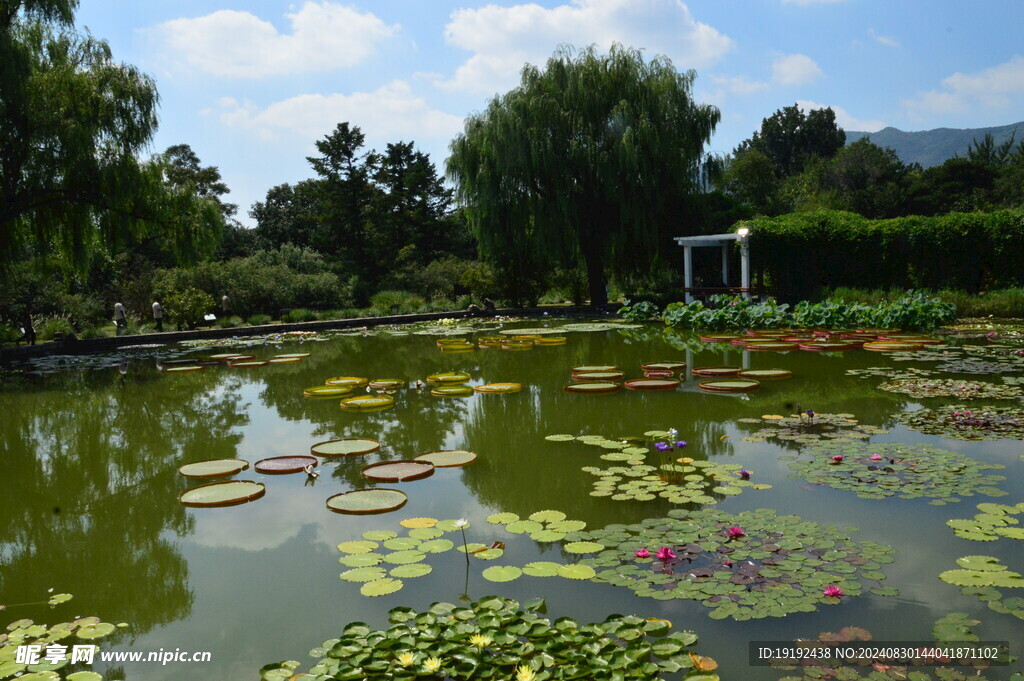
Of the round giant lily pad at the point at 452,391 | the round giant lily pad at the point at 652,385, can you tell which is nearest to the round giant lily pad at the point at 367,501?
the round giant lily pad at the point at 452,391

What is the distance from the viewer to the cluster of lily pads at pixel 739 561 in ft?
9.53

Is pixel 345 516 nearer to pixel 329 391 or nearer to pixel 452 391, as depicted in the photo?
pixel 452 391

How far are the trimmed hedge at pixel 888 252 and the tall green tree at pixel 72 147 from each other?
1448 cm

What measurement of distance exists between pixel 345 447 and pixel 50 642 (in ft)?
9.59

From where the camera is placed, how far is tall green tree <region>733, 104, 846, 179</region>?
64.9m

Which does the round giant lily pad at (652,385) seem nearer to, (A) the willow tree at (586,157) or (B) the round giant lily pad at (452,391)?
(B) the round giant lily pad at (452,391)

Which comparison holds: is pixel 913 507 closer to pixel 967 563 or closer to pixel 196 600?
pixel 967 563

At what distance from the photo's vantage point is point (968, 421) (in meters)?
5.68

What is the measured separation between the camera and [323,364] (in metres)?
11.6

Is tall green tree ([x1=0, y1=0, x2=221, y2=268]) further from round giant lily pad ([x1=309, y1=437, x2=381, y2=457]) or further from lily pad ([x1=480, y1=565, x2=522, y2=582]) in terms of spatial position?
lily pad ([x1=480, y1=565, x2=522, y2=582])

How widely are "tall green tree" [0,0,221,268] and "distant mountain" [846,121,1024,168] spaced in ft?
569

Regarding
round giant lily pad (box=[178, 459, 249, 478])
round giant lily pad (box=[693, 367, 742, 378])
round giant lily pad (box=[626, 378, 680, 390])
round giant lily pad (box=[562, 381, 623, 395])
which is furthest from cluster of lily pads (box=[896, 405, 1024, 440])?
round giant lily pad (box=[178, 459, 249, 478])

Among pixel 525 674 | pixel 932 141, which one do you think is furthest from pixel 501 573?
pixel 932 141

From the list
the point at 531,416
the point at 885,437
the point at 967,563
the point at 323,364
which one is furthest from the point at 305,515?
the point at 323,364
